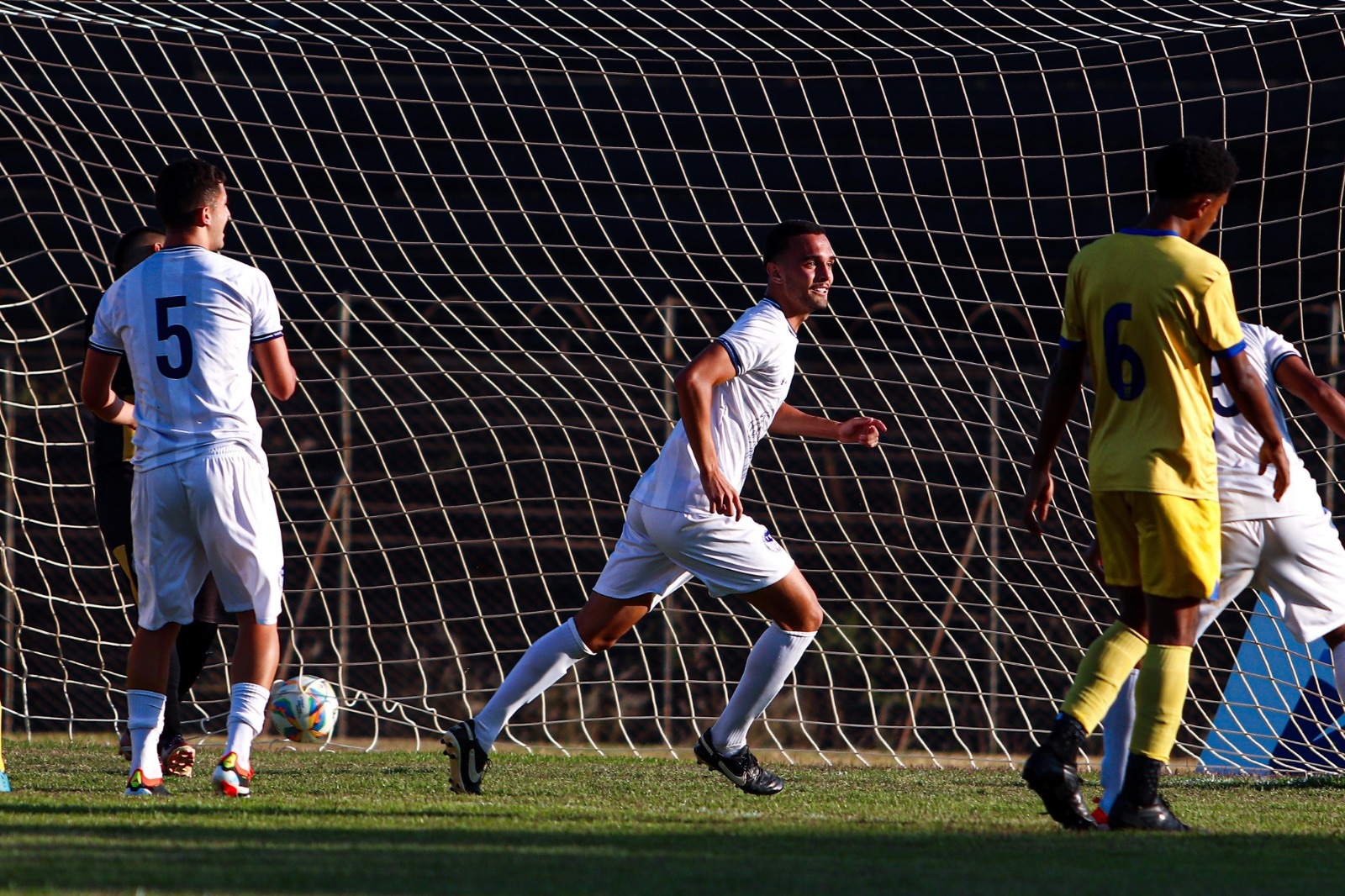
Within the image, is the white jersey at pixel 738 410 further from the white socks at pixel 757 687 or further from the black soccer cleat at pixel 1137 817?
the black soccer cleat at pixel 1137 817

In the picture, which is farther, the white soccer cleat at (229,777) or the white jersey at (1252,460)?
the white jersey at (1252,460)

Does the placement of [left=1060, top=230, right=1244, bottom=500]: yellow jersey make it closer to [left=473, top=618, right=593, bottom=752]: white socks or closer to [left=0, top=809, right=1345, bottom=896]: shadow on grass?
[left=0, top=809, right=1345, bottom=896]: shadow on grass

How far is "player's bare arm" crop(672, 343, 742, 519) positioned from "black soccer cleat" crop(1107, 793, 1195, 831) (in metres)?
1.27

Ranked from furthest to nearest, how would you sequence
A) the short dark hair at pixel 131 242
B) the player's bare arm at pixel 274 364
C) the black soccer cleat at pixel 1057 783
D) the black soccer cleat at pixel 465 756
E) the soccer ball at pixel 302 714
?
the soccer ball at pixel 302 714, the short dark hair at pixel 131 242, the black soccer cleat at pixel 465 756, the player's bare arm at pixel 274 364, the black soccer cleat at pixel 1057 783

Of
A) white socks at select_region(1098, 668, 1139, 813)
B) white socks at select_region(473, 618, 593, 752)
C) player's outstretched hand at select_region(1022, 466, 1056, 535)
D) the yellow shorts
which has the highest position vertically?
player's outstretched hand at select_region(1022, 466, 1056, 535)

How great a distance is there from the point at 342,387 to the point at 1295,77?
542cm

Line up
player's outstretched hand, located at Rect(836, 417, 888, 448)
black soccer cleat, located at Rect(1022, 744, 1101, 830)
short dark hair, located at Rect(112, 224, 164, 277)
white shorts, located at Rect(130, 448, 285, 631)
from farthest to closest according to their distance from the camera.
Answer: short dark hair, located at Rect(112, 224, 164, 277), player's outstretched hand, located at Rect(836, 417, 888, 448), white shorts, located at Rect(130, 448, 285, 631), black soccer cleat, located at Rect(1022, 744, 1101, 830)

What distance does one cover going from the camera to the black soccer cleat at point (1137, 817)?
3600 mm

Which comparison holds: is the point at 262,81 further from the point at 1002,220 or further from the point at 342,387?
the point at 1002,220

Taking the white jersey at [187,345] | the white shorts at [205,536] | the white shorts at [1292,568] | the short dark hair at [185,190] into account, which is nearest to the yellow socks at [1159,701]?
the white shorts at [1292,568]

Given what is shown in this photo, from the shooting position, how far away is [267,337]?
409 centimetres

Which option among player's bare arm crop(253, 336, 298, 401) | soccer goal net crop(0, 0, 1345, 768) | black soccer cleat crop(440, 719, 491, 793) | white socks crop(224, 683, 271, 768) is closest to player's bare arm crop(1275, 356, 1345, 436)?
black soccer cleat crop(440, 719, 491, 793)

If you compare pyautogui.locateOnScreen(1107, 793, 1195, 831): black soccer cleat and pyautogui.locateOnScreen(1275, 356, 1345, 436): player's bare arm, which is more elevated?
pyautogui.locateOnScreen(1275, 356, 1345, 436): player's bare arm

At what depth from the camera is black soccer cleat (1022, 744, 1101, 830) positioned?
11.6ft
